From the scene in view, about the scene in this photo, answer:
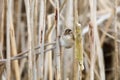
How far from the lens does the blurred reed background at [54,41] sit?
721 mm

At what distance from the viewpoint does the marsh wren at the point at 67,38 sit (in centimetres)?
71

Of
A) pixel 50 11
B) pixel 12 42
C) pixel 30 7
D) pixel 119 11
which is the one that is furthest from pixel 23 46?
pixel 30 7

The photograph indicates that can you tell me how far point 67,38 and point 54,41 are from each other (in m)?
0.13

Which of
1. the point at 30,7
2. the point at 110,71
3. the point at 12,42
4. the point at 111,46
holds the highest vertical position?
the point at 30,7

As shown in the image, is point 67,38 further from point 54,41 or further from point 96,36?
point 96,36

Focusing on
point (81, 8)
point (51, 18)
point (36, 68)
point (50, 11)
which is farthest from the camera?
point (50, 11)

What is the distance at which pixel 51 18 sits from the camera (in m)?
1.08

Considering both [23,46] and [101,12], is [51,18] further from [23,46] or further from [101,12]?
[101,12]

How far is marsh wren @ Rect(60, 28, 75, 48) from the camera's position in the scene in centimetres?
71

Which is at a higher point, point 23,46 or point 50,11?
point 50,11

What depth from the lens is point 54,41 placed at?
85 centimetres

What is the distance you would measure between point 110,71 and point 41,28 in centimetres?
95

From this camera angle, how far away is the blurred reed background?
721mm

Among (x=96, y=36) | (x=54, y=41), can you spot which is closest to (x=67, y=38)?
(x=54, y=41)
